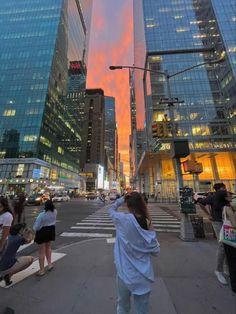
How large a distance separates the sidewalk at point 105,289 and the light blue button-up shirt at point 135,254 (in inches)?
57.7

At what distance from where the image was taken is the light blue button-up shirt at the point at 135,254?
6.88 feet

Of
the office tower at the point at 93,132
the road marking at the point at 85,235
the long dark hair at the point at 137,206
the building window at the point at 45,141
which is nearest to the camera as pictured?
the long dark hair at the point at 137,206

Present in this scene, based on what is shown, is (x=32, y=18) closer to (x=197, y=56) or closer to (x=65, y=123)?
(x=65, y=123)

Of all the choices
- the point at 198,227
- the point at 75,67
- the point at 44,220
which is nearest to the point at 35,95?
the point at 75,67

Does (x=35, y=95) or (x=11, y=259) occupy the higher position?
(x=35, y=95)

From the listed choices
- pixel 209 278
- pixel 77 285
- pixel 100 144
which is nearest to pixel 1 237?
pixel 77 285

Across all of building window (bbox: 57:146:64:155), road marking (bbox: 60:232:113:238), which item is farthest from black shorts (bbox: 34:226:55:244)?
building window (bbox: 57:146:64:155)

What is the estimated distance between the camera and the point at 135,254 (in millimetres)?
2186

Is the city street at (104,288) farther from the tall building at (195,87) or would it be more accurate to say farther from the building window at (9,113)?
the building window at (9,113)

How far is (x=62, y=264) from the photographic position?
17.0 ft

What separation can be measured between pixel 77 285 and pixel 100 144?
519ft

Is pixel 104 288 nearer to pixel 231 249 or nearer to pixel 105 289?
pixel 105 289

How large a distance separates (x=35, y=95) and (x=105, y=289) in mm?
77041

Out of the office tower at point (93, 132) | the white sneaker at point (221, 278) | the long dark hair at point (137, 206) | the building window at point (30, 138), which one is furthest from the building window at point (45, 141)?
the office tower at point (93, 132)
